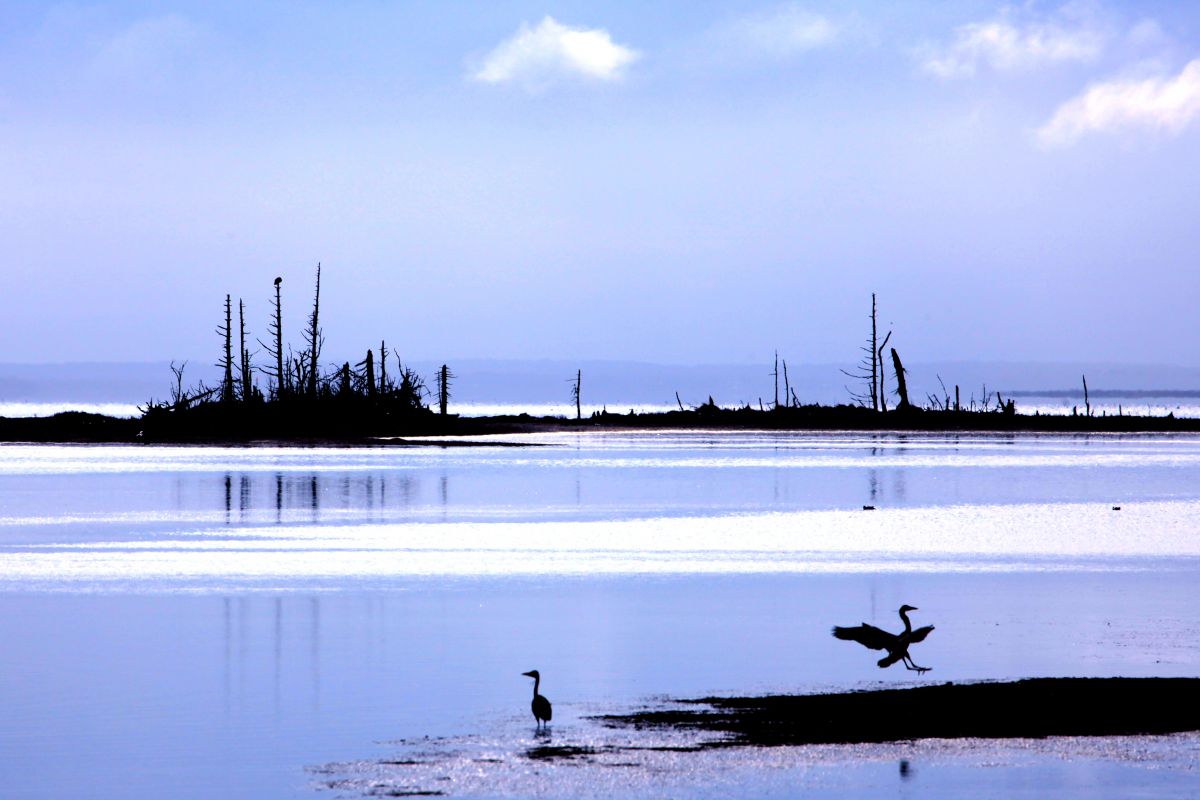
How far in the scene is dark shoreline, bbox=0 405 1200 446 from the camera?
79.8m

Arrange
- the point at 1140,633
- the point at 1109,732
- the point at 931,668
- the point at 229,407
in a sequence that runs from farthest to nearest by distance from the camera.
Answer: the point at 229,407 < the point at 1140,633 < the point at 931,668 < the point at 1109,732

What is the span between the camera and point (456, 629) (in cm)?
1828

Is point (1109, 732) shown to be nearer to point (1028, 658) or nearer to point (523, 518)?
point (1028, 658)

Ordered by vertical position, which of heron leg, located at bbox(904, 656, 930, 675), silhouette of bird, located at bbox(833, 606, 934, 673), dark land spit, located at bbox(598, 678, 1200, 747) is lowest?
dark land spit, located at bbox(598, 678, 1200, 747)

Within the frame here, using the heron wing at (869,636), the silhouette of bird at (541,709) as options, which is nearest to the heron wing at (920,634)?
the heron wing at (869,636)

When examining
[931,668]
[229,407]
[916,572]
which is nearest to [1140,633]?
[931,668]

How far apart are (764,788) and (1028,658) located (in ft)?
19.2

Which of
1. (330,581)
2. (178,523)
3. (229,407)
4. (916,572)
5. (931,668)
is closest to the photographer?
(931,668)

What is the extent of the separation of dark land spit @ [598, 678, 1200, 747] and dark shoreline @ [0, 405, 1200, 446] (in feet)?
211

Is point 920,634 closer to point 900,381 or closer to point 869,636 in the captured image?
point 869,636

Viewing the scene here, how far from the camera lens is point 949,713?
1320cm

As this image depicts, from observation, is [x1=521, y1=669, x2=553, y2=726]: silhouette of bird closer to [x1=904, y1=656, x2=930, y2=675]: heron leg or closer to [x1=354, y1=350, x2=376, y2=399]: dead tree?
[x1=904, y1=656, x2=930, y2=675]: heron leg

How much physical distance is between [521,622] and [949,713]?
21.8 ft

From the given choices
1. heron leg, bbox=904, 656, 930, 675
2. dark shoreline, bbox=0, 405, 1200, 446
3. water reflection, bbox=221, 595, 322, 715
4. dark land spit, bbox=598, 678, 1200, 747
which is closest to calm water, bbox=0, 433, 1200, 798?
water reflection, bbox=221, 595, 322, 715
